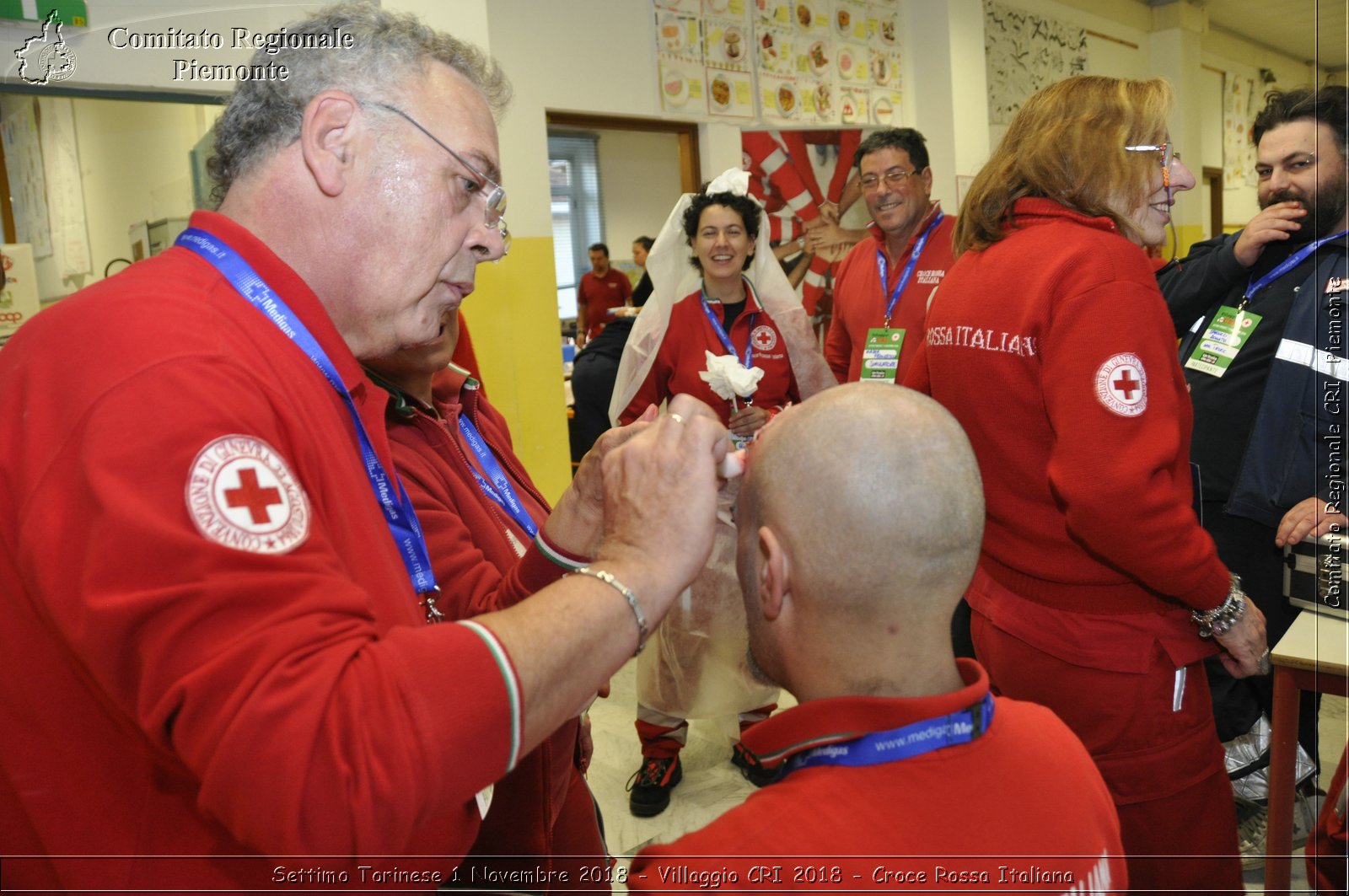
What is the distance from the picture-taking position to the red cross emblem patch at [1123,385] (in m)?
1.55

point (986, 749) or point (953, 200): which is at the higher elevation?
point (953, 200)

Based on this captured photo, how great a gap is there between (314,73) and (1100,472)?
1.33 m

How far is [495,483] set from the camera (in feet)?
5.26

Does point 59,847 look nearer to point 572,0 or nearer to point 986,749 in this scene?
point 986,749

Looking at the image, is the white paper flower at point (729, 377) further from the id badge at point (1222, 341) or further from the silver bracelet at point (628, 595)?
the silver bracelet at point (628, 595)

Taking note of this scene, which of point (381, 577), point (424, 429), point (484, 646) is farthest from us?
point (424, 429)

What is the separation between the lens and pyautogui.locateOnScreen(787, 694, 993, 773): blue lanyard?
959 mm

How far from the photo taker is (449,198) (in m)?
1.10

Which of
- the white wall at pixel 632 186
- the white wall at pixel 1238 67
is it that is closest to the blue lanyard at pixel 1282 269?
the white wall at pixel 632 186

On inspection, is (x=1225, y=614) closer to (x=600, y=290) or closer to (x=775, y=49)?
(x=775, y=49)

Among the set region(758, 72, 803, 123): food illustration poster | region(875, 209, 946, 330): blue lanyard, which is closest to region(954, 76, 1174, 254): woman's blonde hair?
region(875, 209, 946, 330): blue lanyard

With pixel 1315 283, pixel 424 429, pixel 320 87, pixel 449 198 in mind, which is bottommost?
pixel 424 429

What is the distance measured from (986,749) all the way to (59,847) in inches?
36.2

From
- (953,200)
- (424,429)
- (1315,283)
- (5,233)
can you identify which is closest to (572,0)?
(5,233)
